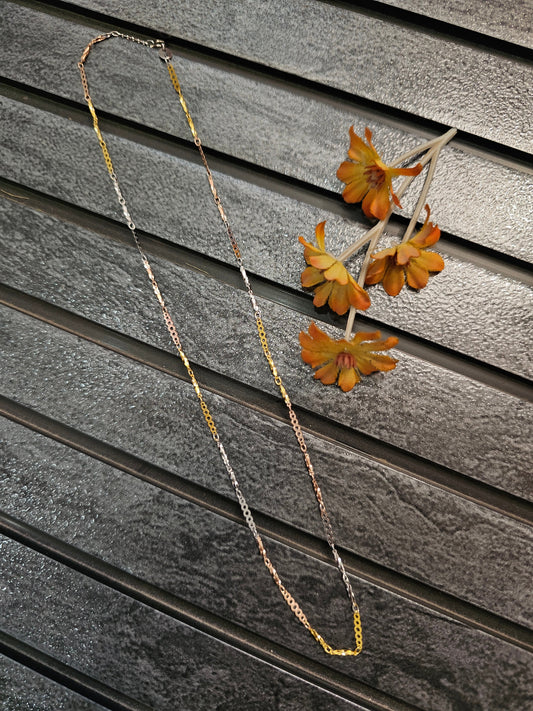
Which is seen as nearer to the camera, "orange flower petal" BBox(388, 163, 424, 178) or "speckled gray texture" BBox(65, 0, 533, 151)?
"orange flower petal" BBox(388, 163, 424, 178)

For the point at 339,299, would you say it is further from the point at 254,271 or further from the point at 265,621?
the point at 265,621

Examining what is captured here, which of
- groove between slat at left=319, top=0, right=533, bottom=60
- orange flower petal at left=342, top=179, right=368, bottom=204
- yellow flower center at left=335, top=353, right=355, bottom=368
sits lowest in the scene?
yellow flower center at left=335, top=353, right=355, bottom=368

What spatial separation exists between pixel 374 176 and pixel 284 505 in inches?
17.3

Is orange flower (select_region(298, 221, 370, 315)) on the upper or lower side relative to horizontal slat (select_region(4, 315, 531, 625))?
upper

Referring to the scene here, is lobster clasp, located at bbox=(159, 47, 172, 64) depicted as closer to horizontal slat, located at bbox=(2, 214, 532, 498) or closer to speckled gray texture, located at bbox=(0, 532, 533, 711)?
horizontal slat, located at bbox=(2, 214, 532, 498)

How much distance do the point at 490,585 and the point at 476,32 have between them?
708 mm

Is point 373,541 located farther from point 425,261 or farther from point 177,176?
point 177,176

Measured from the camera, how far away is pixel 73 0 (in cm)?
82

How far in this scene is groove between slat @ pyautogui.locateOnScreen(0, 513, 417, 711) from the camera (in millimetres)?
738

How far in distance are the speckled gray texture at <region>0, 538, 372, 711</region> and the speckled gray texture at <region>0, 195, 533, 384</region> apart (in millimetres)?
363

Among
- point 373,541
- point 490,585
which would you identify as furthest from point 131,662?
point 490,585

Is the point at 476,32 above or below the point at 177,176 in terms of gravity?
above

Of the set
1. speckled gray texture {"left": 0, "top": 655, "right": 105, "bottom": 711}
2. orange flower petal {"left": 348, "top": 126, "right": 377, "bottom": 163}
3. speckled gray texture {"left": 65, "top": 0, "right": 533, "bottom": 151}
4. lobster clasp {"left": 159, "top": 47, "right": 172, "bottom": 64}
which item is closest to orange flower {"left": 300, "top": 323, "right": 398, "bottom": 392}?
orange flower petal {"left": 348, "top": 126, "right": 377, "bottom": 163}

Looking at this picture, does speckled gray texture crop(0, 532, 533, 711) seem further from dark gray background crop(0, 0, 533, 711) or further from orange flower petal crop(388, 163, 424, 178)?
orange flower petal crop(388, 163, 424, 178)
